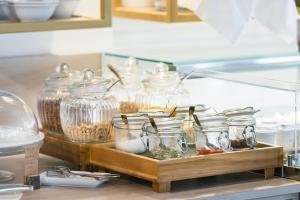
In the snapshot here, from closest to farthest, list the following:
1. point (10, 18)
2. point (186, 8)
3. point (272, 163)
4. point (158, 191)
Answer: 1. point (158, 191)
2. point (272, 163)
3. point (10, 18)
4. point (186, 8)

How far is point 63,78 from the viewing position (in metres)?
2.58

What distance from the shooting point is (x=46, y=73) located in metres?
2.88

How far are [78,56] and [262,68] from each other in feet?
1.98

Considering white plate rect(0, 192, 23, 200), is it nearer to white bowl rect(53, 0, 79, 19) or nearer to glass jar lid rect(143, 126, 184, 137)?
glass jar lid rect(143, 126, 184, 137)

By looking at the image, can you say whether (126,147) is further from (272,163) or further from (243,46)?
(243,46)

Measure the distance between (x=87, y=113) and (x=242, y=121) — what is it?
1.35 ft

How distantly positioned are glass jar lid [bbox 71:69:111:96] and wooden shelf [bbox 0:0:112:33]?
20 cm

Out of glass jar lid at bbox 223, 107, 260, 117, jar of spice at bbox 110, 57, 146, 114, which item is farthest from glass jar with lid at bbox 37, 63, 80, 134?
glass jar lid at bbox 223, 107, 260, 117

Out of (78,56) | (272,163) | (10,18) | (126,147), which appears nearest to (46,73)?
(78,56)

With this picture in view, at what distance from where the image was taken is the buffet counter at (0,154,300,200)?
216cm

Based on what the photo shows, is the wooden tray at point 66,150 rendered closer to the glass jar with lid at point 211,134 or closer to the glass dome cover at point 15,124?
the glass dome cover at point 15,124

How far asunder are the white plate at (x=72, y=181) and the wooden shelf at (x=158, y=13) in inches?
36.2

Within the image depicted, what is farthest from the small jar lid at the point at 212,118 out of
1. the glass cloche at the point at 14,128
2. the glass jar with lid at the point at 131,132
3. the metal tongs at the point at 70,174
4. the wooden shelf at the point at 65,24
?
the wooden shelf at the point at 65,24

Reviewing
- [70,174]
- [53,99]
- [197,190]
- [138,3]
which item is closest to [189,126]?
[197,190]
